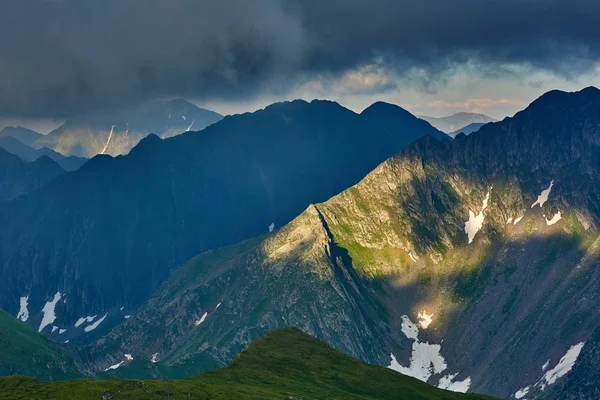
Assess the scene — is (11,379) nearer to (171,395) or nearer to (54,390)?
(54,390)

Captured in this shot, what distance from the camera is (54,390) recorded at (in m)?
183

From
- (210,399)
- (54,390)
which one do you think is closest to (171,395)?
(210,399)

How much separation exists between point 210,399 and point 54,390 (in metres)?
37.6

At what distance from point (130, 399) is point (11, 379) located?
28345 mm

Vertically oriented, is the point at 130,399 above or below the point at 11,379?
below

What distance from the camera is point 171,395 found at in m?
193

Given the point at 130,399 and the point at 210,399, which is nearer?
the point at 130,399

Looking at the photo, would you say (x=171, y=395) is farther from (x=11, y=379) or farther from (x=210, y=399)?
(x=11, y=379)

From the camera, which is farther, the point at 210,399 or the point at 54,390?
the point at 210,399

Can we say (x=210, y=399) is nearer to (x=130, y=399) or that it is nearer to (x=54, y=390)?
(x=130, y=399)

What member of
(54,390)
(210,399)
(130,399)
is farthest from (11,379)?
(210,399)

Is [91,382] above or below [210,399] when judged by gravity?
above

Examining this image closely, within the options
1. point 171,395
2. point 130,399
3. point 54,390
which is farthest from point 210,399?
point 54,390

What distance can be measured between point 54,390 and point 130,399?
17239mm
